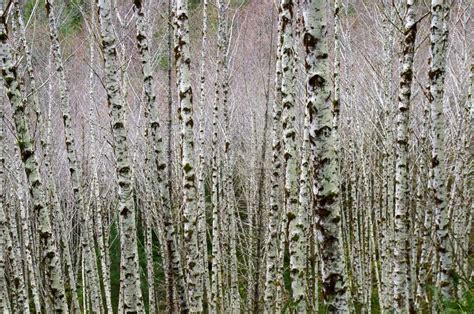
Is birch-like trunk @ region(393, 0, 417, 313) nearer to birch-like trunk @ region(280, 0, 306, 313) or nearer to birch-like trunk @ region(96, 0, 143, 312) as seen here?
birch-like trunk @ region(280, 0, 306, 313)

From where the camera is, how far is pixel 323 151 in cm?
352

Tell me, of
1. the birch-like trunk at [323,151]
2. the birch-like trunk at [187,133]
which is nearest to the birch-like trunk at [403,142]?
the birch-like trunk at [323,151]

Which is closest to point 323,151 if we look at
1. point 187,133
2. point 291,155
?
point 291,155

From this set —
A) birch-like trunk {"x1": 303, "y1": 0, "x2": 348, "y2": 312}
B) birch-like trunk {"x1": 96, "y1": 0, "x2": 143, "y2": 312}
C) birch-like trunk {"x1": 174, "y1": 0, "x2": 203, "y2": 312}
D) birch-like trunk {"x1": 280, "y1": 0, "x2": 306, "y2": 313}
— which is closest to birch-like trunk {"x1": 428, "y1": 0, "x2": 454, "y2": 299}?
→ birch-like trunk {"x1": 280, "y1": 0, "x2": 306, "y2": 313}

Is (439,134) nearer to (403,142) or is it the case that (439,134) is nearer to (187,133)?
(403,142)

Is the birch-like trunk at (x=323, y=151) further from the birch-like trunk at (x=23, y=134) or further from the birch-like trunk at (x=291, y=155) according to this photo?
the birch-like trunk at (x=23, y=134)

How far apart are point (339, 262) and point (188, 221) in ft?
8.23

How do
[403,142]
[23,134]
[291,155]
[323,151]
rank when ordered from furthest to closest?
[291,155]
[403,142]
[23,134]
[323,151]

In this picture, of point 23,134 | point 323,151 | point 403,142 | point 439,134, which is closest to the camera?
point 323,151

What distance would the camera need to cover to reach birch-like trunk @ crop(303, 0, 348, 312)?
3.45 meters

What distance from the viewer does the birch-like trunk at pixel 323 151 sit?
3.45m

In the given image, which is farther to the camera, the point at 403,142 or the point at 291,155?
the point at 291,155

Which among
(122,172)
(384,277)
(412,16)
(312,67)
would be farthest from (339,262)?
(384,277)

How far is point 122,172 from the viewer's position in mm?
4859
